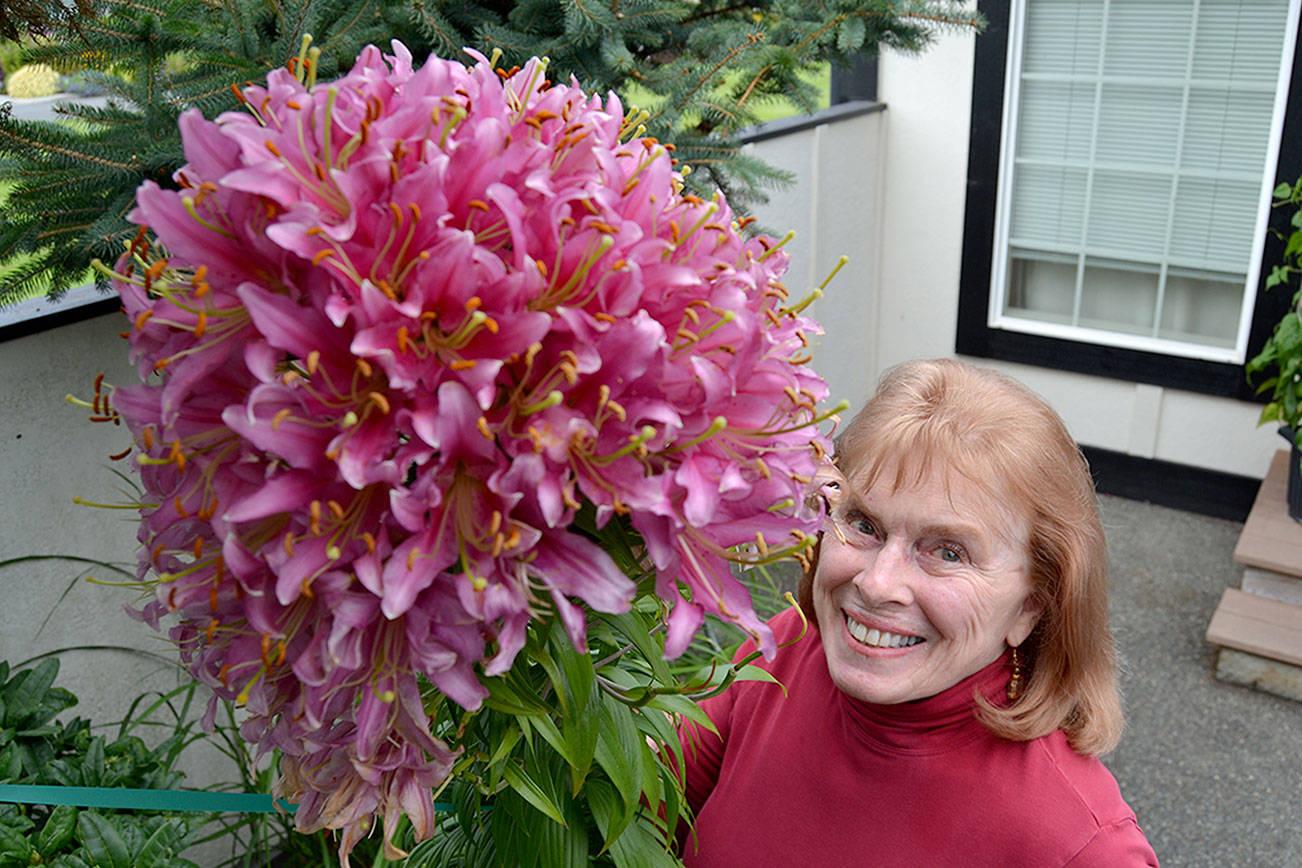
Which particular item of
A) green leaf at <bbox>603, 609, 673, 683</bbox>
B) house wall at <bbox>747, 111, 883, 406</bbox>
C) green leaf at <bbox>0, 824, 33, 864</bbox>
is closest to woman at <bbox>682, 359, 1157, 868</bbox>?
green leaf at <bbox>603, 609, 673, 683</bbox>

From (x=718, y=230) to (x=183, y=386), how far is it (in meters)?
0.34

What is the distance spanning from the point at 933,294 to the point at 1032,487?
377 cm

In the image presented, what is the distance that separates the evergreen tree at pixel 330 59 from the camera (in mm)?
1589

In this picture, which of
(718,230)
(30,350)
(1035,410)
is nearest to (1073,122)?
(1035,410)

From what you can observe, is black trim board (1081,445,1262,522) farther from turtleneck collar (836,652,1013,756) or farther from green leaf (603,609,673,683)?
green leaf (603,609,673,683)

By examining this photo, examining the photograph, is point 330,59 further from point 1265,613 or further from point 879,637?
point 1265,613

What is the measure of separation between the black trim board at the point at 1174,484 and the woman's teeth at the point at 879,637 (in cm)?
337

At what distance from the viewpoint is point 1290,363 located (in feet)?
12.0

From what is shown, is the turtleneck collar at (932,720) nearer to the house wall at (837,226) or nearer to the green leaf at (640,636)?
the green leaf at (640,636)

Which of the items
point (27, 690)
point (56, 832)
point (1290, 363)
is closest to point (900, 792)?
point (56, 832)

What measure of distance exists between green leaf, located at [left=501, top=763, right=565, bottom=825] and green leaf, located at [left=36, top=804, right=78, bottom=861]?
0.78 meters

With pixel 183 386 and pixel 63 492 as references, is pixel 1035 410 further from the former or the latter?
pixel 63 492

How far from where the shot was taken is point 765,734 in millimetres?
1378

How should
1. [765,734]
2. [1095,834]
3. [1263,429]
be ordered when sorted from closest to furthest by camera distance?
[1095,834]
[765,734]
[1263,429]
